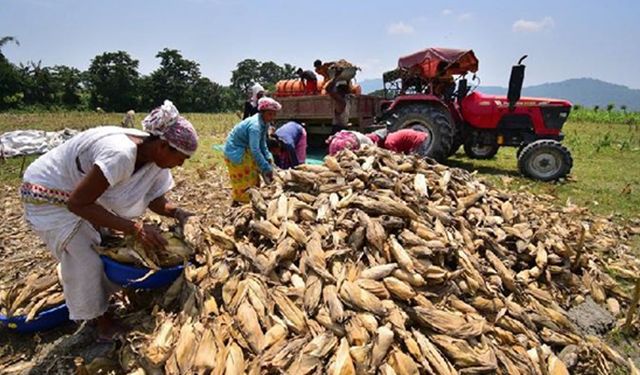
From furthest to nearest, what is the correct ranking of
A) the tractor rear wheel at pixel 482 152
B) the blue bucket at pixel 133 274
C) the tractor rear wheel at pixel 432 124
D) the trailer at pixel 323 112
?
1. the trailer at pixel 323 112
2. the tractor rear wheel at pixel 482 152
3. the tractor rear wheel at pixel 432 124
4. the blue bucket at pixel 133 274

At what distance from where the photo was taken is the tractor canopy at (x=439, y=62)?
8.35m

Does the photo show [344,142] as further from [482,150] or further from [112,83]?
[112,83]

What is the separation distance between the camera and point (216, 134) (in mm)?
15359

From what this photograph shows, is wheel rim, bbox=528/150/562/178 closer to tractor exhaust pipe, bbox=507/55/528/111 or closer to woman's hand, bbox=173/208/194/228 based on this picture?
tractor exhaust pipe, bbox=507/55/528/111

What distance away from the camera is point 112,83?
3734 centimetres

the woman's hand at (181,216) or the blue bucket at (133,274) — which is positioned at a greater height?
the woman's hand at (181,216)

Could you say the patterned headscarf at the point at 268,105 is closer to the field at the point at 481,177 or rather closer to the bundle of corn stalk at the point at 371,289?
the bundle of corn stalk at the point at 371,289

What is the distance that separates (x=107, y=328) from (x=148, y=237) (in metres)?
0.81

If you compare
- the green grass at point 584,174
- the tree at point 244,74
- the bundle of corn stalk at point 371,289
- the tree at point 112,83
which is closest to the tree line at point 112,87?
the tree at point 112,83

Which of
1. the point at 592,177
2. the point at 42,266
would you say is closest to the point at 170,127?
the point at 42,266

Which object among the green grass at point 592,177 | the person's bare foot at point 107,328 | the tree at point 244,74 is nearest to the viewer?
the person's bare foot at point 107,328

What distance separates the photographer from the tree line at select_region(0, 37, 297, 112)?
32.8 meters

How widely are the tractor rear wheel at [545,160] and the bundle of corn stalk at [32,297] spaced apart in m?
8.09

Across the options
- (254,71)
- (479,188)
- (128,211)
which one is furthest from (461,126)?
(254,71)
